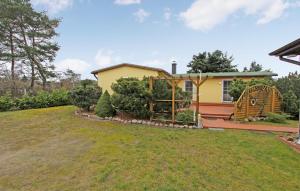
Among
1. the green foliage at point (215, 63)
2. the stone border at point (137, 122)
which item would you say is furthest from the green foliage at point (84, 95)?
the green foliage at point (215, 63)

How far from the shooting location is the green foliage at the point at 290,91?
12406mm

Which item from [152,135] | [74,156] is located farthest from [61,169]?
[152,135]

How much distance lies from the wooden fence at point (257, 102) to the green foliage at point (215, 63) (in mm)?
16426

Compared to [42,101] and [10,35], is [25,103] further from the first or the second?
[10,35]

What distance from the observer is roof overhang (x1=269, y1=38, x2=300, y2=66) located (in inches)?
234

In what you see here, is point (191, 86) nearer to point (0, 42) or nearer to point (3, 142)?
point (3, 142)

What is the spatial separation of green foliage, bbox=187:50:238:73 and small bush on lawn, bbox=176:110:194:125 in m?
19.7

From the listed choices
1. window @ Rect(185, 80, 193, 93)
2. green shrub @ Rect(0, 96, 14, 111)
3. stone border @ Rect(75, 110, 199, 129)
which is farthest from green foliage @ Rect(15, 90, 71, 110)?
window @ Rect(185, 80, 193, 93)

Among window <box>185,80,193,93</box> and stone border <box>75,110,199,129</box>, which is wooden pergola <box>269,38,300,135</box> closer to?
stone border <box>75,110,199,129</box>

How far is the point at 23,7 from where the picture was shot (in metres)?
21.3

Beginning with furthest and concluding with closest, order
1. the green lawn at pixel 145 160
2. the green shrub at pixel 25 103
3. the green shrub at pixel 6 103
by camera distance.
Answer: the green shrub at pixel 25 103, the green shrub at pixel 6 103, the green lawn at pixel 145 160

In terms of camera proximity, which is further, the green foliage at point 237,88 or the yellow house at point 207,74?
the yellow house at point 207,74

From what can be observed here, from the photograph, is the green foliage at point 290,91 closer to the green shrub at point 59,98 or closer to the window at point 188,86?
the window at point 188,86

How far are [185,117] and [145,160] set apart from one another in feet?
14.8
